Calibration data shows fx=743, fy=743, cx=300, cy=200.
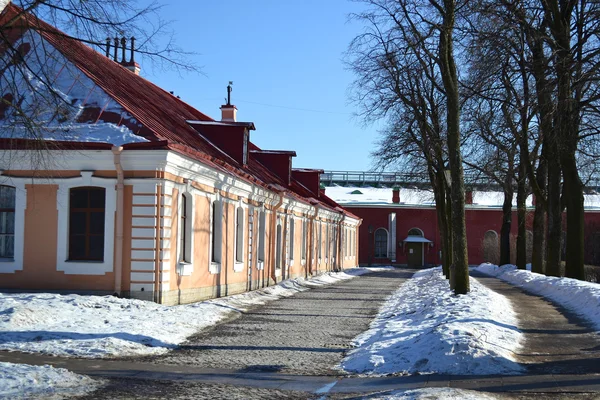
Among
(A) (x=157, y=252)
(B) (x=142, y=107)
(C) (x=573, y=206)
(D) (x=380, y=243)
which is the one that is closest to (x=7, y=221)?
(A) (x=157, y=252)

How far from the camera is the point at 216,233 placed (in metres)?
20.5

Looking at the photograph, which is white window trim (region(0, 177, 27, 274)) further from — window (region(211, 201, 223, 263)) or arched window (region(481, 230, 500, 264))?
arched window (region(481, 230, 500, 264))

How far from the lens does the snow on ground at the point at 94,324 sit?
34.9ft

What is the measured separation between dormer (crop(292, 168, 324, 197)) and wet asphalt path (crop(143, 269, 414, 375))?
2253 cm

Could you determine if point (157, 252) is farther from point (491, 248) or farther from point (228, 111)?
point (491, 248)

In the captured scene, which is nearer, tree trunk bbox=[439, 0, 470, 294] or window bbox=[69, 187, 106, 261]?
window bbox=[69, 187, 106, 261]

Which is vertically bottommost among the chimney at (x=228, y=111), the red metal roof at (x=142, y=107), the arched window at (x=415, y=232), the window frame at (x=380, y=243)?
the window frame at (x=380, y=243)

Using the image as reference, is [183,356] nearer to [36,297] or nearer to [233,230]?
[36,297]

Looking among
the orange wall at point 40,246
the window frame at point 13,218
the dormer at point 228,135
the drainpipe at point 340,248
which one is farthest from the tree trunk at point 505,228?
the window frame at point 13,218

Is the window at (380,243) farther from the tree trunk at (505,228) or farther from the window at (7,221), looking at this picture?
the window at (7,221)

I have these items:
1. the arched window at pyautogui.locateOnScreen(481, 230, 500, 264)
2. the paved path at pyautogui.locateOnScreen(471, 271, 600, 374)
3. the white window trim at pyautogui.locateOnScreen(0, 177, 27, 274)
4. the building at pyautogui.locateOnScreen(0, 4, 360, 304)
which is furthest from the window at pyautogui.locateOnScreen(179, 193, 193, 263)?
the arched window at pyautogui.locateOnScreen(481, 230, 500, 264)

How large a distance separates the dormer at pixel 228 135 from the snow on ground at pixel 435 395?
17539mm

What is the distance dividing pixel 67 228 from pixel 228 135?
31.0 feet

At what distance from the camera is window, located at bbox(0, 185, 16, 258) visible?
53.9ft
